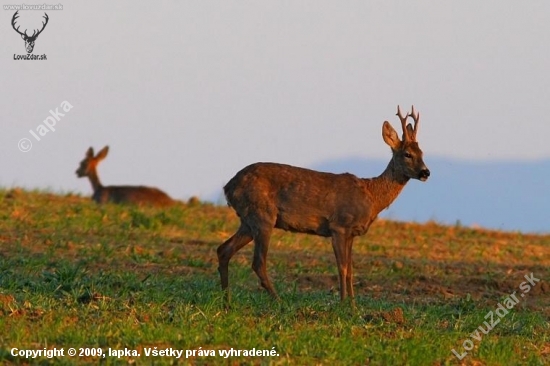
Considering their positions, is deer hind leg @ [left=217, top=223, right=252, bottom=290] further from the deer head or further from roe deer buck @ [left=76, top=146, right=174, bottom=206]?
roe deer buck @ [left=76, top=146, right=174, bottom=206]

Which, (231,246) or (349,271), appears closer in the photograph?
(231,246)

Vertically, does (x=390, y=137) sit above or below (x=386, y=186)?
above

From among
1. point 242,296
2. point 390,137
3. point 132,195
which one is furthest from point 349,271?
point 132,195

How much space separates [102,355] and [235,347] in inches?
40.7

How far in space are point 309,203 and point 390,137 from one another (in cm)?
148

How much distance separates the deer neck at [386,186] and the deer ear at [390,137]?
0.18 metres

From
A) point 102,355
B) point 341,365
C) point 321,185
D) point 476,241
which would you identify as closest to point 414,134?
point 321,185

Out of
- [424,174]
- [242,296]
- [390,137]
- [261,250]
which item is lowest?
[242,296]

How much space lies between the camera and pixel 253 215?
37.9 ft

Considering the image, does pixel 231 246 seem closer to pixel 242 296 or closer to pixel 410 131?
pixel 242 296

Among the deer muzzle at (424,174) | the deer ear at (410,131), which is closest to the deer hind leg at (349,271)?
the deer muzzle at (424,174)

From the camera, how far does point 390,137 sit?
12805 millimetres

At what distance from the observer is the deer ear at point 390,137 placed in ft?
41.9

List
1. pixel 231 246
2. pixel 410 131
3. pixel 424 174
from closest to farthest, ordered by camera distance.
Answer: pixel 231 246, pixel 424 174, pixel 410 131
